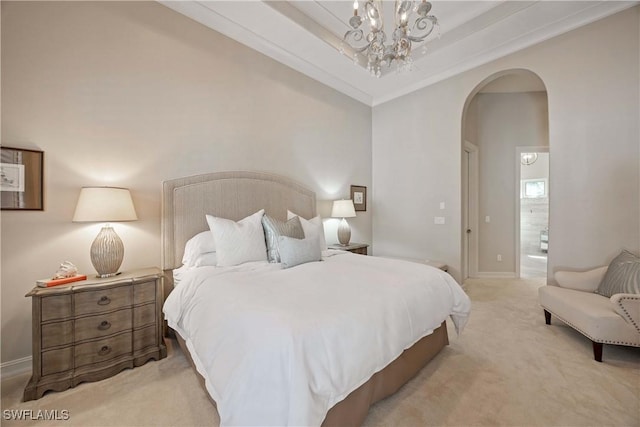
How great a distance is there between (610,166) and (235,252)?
379 centimetres

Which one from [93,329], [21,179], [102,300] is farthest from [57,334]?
[21,179]

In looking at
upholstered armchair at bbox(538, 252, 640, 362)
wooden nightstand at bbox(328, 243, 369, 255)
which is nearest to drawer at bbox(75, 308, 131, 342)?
wooden nightstand at bbox(328, 243, 369, 255)

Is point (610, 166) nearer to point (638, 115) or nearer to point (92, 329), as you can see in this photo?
point (638, 115)

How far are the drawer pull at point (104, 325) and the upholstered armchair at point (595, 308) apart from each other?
3694 millimetres

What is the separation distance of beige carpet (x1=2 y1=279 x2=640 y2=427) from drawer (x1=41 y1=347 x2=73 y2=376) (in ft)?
0.50

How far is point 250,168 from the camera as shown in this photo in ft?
10.2

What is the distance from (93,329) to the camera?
1.80 m

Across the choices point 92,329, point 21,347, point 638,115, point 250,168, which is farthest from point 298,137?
point 638,115

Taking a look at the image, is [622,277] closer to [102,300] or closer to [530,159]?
[102,300]

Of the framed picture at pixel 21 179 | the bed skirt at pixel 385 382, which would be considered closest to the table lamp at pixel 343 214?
the bed skirt at pixel 385 382

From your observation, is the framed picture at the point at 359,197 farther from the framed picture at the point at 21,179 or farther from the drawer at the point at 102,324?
the framed picture at the point at 21,179

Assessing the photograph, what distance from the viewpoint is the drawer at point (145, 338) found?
1973mm

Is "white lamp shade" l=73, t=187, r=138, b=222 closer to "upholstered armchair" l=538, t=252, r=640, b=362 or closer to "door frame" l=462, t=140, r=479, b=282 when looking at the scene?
"upholstered armchair" l=538, t=252, r=640, b=362

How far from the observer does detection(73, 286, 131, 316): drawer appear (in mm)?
1750
